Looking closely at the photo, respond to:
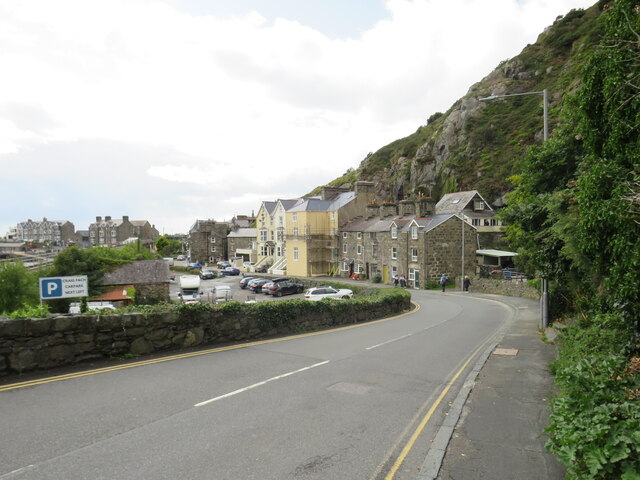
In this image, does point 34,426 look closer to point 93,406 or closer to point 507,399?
point 93,406

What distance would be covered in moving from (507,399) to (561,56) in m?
103

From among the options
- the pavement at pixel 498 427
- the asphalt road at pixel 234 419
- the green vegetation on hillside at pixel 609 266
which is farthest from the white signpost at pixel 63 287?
the green vegetation on hillside at pixel 609 266

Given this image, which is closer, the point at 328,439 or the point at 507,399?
the point at 328,439

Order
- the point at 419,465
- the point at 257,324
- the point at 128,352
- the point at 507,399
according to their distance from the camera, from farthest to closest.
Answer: the point at 257,324, the point at 128,352, the point at 507,399, the point at 419,465

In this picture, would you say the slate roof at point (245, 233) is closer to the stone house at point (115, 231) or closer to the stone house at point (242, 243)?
the stone house at point (242, 243)

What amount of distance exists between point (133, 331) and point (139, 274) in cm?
3015

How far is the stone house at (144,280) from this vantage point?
37.3 metres

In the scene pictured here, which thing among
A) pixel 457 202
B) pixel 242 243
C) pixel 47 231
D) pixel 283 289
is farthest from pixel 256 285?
pixel 47 231

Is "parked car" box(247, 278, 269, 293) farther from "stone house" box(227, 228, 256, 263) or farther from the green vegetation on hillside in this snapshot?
the green vegetation on hillside

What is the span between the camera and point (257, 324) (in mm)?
14156

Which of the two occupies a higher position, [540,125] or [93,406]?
[540,125]

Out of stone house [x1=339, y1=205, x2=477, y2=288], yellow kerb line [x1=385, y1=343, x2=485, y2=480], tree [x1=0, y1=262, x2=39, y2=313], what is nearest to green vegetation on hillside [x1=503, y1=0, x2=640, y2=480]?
yellow kerb line [x1=385, y1=343, x2=485, y2=480]

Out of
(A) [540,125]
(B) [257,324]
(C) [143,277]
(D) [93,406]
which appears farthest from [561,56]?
(D) [93,406]

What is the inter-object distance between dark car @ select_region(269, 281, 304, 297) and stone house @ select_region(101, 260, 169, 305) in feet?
37.0
